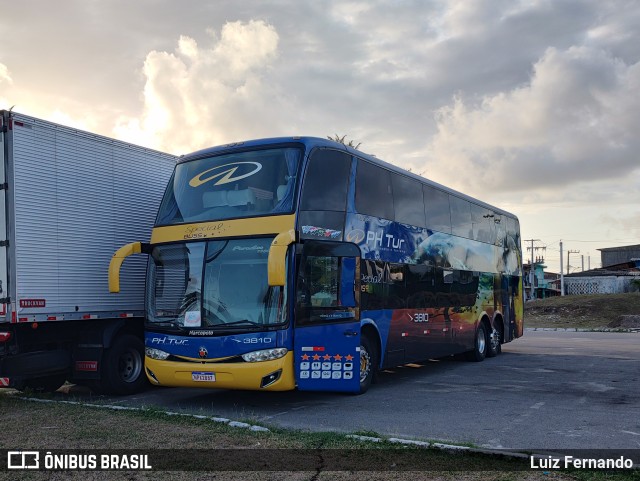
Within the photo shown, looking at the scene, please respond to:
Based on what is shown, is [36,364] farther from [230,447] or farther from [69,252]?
[230,447]

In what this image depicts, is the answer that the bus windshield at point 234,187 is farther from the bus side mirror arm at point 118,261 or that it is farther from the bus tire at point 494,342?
the bus tire at point 494,342

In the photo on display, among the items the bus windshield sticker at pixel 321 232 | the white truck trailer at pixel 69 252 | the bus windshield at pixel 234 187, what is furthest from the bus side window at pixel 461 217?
the white truck trailer at pixel 69 252

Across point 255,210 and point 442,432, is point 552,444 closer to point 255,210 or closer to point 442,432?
point 442,432

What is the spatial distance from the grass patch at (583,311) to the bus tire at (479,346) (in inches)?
1003

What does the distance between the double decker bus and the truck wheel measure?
4.23ft

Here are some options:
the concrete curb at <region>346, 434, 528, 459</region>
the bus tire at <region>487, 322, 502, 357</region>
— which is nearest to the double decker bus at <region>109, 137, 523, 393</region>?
the concrete curb at <region>346, 434, 528, 459</region>

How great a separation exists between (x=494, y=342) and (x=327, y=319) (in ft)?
33.1

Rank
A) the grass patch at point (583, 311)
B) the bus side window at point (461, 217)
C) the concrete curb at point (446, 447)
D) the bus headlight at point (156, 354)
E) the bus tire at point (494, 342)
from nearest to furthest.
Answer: the concrete curb at point (446, 447)
the bus headlight at point (156, 354)
the bus side window at point (461, 217)
the bus tire at point (494, 342)
the grass patch at point (583, 311)

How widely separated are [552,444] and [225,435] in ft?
12.4

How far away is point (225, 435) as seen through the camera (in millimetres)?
8078

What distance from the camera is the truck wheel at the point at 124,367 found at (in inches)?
470

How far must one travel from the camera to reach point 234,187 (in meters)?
11.0

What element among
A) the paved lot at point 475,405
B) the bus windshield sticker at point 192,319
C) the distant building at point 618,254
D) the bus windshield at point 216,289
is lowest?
the paved lot at point 475,405

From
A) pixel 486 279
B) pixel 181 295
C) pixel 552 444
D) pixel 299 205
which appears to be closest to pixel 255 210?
pixel 299 205
